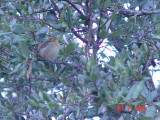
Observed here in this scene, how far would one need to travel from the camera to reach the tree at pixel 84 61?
256 centimetres

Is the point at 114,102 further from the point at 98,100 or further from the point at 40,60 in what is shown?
the point at 40,60

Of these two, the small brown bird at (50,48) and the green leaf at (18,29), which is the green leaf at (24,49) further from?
the small brown bird at (50,48)

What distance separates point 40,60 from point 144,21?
1667mm

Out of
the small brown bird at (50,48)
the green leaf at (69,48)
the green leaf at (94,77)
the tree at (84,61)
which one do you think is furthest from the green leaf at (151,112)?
the small brown bird at (50,48)

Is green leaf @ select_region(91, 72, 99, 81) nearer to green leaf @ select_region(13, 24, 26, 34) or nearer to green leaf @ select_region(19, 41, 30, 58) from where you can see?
green leaf @ select_region(19, 41, 30, 58)

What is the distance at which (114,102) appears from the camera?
7.75 ft

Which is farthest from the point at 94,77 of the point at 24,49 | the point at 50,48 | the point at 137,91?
the point at 50,48

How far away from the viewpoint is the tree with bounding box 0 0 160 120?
2.56m

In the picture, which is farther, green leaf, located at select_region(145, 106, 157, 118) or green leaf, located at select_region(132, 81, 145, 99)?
green leaf, located at select_region(145, 106, 157, 118)

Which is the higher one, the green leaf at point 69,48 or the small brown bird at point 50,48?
the green leaf at point 69,48

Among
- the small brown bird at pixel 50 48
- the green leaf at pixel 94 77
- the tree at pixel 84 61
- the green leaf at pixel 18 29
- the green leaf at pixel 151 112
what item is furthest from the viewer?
the small brown bird at pixel 50 48

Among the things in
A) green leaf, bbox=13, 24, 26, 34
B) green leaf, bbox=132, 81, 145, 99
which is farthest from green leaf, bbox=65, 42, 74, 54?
green leaf, bbox=132, 81, 145, 99

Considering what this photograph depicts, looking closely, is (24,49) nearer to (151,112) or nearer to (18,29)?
(18,29)

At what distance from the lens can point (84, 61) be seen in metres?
2.85
